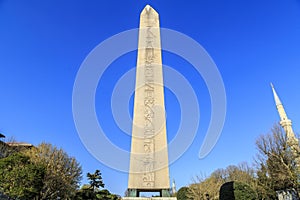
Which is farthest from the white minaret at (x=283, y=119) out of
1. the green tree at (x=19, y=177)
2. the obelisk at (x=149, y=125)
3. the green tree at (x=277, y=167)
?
the green tree at (x=19, y=177)

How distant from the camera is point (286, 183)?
52.3 ft

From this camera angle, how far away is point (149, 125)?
9031 mm

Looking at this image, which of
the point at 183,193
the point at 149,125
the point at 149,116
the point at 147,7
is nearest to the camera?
the point at 149,125

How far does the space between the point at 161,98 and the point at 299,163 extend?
36.9 ft

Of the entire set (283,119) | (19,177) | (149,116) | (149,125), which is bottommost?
(19,177)

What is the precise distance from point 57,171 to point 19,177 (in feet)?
→ 19.2

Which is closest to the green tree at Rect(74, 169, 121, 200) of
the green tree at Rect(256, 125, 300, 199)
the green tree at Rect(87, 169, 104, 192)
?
the green tree at Rect(87, 169, 104, 192)

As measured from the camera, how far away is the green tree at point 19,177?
46.3ft

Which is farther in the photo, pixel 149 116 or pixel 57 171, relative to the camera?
pixel 57 171

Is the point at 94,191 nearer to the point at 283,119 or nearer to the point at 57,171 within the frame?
the point at 57,171

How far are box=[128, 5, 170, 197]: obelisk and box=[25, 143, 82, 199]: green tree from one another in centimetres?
1277

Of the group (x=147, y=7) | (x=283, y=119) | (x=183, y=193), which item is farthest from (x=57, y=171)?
(x=283, y=119)

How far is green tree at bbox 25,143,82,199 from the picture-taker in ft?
63.6

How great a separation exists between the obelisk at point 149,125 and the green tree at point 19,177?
9126mm
